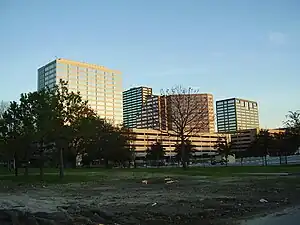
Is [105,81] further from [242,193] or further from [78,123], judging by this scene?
[242,193]

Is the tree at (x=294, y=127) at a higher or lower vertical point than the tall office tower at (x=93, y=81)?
lower

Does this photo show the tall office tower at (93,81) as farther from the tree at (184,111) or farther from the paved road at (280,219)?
the paved road at (280,219)

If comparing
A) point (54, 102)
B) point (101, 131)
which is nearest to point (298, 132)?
point (101, 131)

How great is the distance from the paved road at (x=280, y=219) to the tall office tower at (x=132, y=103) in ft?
475

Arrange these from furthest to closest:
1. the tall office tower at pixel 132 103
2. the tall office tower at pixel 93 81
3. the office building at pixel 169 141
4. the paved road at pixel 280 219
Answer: the tall office tower at pixel 132 103, the office building at pixel 169 141, the tall office tower at pixel 93 81, the paved road at pixel 280 219

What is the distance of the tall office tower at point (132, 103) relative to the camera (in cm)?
16149

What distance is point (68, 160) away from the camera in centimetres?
8444

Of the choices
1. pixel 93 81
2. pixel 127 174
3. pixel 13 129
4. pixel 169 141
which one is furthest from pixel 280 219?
pixel 93 81

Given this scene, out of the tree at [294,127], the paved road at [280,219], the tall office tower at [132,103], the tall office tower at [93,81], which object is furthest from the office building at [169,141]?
the paved road at [280,219]

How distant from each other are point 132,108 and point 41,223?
163149mm

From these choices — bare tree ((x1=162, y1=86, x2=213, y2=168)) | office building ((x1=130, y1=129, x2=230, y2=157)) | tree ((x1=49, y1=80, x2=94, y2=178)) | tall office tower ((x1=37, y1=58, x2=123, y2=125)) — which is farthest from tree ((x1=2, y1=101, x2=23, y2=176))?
tall office tower ((x1=37, y1=58, x2=123, y2=125))

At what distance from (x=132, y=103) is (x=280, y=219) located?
163 m

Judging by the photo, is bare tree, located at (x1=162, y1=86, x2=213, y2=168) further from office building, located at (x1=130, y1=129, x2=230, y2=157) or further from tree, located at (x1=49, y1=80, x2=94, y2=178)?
office building, located at (x1=130, y1=129, x2=230, y2=157)

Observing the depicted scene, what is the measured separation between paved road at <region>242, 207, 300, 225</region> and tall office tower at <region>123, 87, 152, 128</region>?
14469cm
